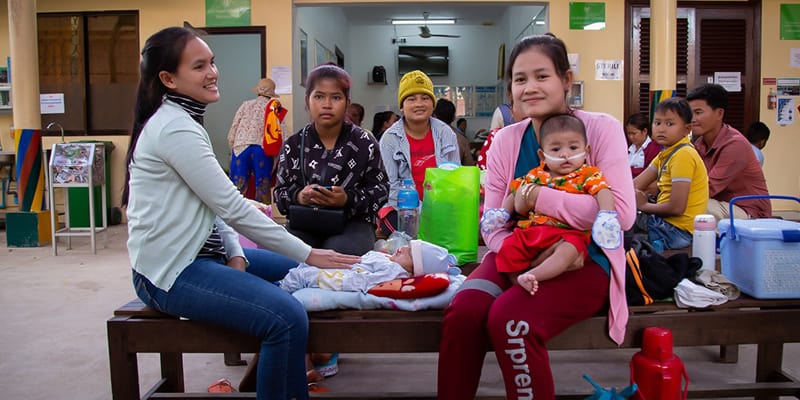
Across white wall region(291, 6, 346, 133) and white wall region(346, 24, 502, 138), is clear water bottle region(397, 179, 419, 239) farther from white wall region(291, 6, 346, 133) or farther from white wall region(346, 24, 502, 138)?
white wall region(346, 24, 502, 138)

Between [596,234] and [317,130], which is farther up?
[317,130]

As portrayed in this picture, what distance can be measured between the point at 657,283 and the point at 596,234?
0.34 meters

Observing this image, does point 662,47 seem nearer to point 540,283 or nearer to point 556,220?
point 556,220

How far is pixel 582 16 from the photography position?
289 inches

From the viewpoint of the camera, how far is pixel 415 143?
366cm

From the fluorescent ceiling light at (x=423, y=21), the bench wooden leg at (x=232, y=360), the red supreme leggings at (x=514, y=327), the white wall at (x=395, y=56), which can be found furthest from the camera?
the white wall at (x=395, y=56)

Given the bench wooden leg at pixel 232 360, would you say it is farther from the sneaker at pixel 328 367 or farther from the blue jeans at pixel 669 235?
the blue jeans at pixel 669 235

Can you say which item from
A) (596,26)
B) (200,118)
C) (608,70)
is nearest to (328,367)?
(200,118)

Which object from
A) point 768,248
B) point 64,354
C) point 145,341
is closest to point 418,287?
point 145,341

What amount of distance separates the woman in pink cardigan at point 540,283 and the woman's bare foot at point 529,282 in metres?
0.03

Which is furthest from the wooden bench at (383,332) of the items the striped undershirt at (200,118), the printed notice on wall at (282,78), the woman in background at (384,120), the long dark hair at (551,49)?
the printed notice on wall at (282,78)

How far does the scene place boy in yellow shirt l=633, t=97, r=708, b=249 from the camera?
2.79 m

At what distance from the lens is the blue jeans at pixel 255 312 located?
1.60 m

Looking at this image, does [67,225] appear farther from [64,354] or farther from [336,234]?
[336,234]
